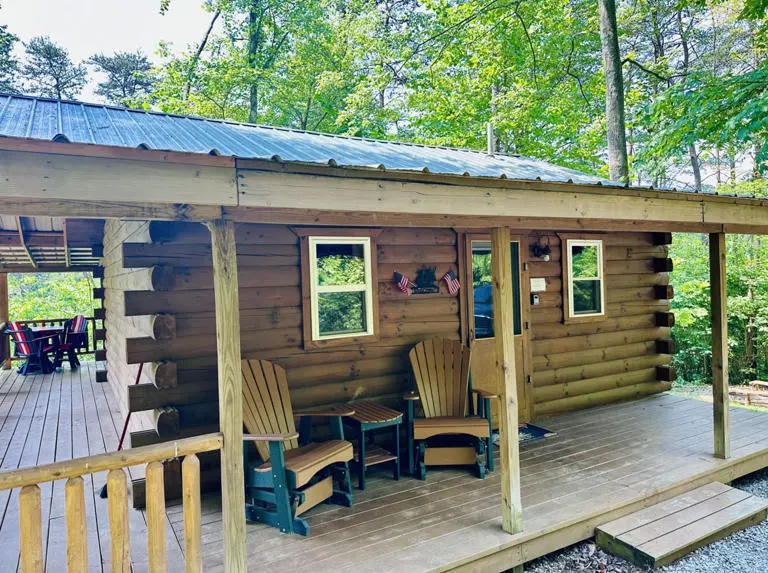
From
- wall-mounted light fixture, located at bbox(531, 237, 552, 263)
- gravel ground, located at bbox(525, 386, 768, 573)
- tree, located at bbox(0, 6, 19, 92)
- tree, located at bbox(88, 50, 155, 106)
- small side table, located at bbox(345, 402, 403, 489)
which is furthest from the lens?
tree, located at bbox(88, 50, 155, 106)

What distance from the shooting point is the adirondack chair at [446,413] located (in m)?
3.99

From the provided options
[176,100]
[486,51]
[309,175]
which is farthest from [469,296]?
[176,100]

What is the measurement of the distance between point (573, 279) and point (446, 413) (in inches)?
94.1

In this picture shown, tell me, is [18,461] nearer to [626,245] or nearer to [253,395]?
[253,395]

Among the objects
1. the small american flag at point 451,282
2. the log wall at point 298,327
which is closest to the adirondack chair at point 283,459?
the log wall at point 298,327

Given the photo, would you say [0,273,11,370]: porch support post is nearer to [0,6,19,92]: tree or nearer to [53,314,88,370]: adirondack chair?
[53,314,88,370]: adirondack chair

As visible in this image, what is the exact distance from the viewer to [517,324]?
211 inches

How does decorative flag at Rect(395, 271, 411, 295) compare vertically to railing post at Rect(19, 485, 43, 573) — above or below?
above

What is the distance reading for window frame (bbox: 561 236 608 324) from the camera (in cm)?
564

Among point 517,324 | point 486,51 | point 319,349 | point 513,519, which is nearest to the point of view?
point 513,519

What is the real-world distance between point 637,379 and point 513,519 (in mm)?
4065

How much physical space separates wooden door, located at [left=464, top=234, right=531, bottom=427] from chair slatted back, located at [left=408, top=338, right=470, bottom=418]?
0.52m

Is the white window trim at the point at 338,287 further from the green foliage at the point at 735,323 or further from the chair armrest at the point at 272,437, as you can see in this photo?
the green foliage at the point at 735,323


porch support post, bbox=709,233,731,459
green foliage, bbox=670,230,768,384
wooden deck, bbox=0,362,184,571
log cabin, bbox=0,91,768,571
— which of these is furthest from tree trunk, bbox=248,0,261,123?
porch support post, bbox=709,233,731,459
